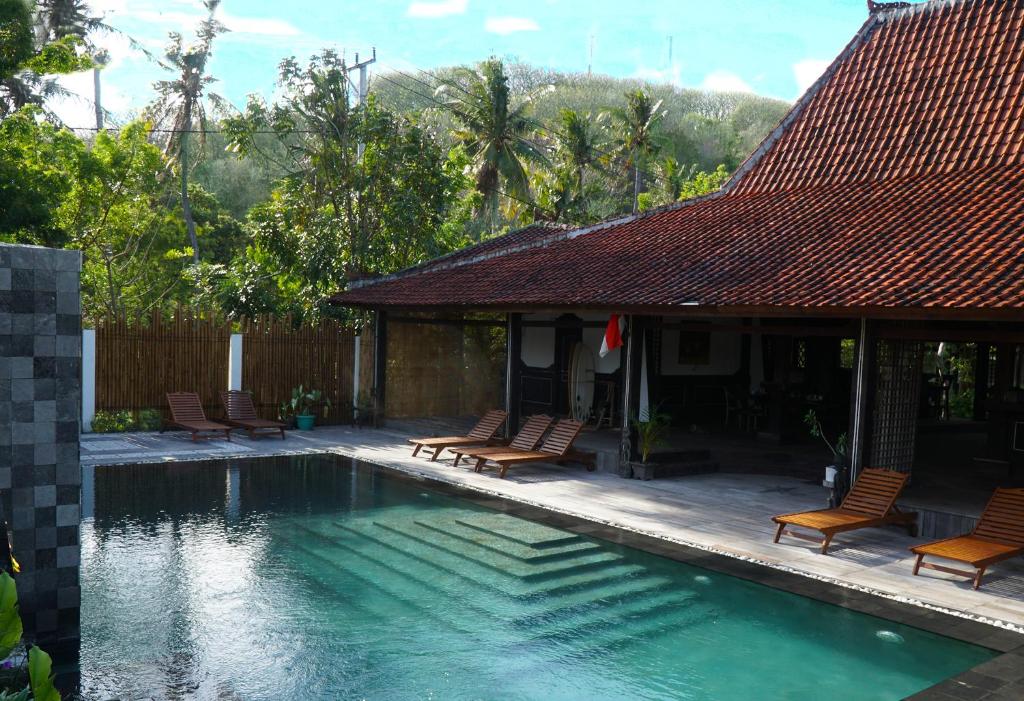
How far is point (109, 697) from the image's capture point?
5785mm

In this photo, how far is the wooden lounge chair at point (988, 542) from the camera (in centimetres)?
840

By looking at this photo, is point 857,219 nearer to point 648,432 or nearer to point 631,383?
point 631,383

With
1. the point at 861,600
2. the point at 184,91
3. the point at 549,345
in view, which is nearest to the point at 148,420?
the point at 549,345

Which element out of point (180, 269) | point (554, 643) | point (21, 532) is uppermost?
point (180, 269)

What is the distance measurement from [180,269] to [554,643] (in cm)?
2560

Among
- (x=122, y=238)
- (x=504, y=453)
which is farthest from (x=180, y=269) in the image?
(x=504, y=453)

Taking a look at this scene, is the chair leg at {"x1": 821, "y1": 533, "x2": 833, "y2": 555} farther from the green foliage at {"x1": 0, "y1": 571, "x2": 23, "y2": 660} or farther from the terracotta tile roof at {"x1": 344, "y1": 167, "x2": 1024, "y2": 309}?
the green foliage at {"x1": 0, "y1": 571, "x2": 23, "y2": 660}

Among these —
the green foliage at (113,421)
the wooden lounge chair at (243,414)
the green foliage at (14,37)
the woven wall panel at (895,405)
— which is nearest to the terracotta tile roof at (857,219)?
the woven wall panel at (895,405)

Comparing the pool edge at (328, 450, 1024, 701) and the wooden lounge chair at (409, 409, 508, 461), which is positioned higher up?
the wooden lounge chair at (409, 409, 508, 461)

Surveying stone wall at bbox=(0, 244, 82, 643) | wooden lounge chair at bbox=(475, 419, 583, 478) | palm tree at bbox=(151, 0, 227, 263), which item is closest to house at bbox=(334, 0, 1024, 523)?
wooden lounge chair at bbox=(475, 419, 583, 478)

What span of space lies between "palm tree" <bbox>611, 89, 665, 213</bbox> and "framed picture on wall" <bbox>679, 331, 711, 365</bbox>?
17.2 metres

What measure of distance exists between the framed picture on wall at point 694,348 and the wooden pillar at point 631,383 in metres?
4.89

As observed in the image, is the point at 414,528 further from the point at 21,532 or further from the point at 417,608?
the point at 21,532

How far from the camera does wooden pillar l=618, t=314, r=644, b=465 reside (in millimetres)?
13844
